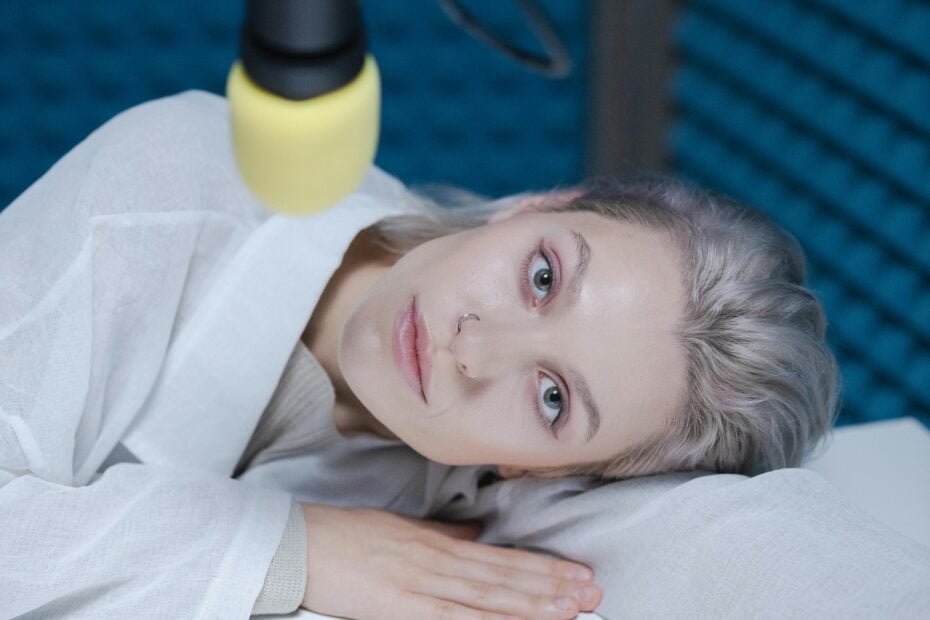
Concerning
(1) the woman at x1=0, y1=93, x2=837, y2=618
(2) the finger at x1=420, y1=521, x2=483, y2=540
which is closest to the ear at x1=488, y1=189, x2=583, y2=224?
(1) the woman at x1=0, y1=93, x2=837, y2=618

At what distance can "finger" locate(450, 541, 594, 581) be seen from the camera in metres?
0.82

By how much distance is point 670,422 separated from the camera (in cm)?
82

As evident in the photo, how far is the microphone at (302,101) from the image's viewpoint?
359 millimetres

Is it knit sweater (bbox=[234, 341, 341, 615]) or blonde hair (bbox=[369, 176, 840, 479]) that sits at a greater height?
blonde hair (bbox=[369, 176, 840, 479])

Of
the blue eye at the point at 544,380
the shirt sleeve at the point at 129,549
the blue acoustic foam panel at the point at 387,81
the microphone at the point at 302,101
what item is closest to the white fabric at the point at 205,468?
the shirt sleeve at the point at 129,549

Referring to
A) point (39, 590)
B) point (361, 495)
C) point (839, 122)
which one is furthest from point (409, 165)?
point (39, 590)

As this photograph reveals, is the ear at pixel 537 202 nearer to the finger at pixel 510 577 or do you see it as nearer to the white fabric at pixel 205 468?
the white fabric at pixel 205 468

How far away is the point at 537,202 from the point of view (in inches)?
36.5

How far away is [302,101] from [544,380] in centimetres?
44

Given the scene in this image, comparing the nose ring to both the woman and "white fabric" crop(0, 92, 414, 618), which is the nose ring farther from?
"white fabric" crop(0, 92, 414, 618)

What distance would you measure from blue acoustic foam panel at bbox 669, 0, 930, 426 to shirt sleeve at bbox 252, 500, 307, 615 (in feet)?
2.27

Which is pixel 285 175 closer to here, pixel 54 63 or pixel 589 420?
pixel 589 420

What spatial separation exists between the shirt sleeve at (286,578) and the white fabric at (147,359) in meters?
0.01

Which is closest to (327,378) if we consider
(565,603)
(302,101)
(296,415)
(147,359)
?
(296,415)
